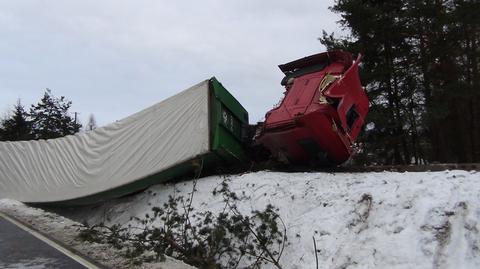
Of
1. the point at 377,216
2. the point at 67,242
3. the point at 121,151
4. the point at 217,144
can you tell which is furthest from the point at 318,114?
the point at 121,151

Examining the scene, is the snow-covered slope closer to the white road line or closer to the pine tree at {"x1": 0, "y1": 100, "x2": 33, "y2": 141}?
the white road line

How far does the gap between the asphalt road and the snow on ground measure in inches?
0.6

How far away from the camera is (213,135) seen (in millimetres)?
12992

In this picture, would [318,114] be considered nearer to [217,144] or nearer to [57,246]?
[217,144]

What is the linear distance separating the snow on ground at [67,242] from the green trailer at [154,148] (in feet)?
5.83

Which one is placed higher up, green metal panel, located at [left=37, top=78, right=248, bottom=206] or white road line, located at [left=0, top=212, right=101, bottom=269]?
green metal panel, located at [left=37, top=78, right=248, bottom=206]

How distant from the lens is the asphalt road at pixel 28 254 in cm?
777

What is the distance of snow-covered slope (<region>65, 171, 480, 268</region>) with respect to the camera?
6973 mm

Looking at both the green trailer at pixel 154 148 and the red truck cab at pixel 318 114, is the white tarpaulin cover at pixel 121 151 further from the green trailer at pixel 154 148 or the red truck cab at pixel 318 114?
the red truck cab at pixel 318 114

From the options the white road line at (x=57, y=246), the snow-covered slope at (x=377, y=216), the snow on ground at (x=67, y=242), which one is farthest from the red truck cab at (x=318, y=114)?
the white road line at (x=57, y=246)

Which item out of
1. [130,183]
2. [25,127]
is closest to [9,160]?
[130,183]

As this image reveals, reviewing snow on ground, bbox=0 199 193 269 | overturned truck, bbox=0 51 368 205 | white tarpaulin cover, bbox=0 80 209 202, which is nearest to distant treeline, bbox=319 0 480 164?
overturned truck, bbox=0 51 368 205

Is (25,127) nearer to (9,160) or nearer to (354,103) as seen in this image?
(9,160)

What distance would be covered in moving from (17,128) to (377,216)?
5197 centimetres
